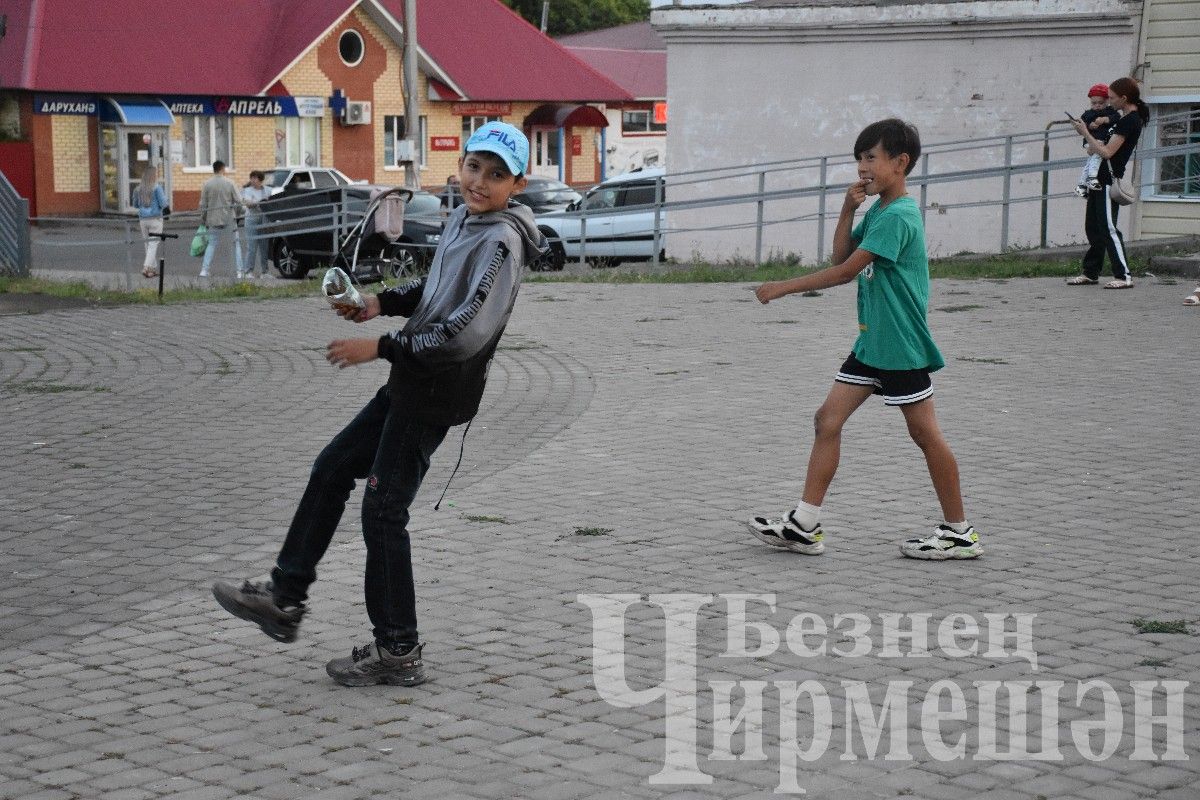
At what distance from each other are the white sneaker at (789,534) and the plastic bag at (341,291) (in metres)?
2.33

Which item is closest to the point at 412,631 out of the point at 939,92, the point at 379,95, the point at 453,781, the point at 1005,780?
the point at 453,781

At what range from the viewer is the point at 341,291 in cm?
455

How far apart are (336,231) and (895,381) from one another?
59.1ft

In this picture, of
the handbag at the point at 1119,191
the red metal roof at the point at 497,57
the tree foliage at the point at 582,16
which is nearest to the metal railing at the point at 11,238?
the handbag at the point at 1119,191

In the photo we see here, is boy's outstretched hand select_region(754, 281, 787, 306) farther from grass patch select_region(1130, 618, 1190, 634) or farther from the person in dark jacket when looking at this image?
grass patch select_region(1130, 618, 1190, 634)

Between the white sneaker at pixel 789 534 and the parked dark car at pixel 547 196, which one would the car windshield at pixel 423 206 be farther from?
the white sneaker at pixel 789 534

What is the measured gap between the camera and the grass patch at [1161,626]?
516 centimetres

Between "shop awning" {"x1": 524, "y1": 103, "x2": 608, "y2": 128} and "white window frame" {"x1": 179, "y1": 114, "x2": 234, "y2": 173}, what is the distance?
11424 millimetres

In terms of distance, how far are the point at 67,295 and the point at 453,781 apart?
15.0m

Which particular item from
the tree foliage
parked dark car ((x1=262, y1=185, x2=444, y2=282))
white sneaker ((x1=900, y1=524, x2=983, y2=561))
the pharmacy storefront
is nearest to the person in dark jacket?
white sneaker ((x1=900, y1=524, x2=983, y2=561))

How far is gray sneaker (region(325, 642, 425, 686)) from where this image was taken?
4.68 m

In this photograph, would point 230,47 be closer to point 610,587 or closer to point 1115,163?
point 1115,163

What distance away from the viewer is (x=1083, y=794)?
12.7 feet

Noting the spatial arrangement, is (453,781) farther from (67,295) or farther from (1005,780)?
(67,295)
